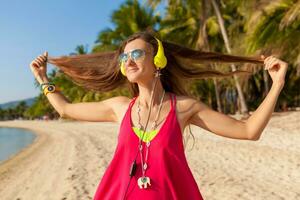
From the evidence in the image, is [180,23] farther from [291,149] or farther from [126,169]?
[126,169]

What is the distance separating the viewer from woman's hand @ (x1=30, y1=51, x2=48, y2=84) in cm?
285

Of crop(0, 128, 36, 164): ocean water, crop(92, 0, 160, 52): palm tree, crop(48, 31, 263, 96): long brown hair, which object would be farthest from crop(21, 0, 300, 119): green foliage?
crop(48, 31, 263, 96): long brown hair

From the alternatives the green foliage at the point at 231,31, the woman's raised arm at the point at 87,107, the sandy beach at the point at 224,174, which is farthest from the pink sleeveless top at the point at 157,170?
the green foliage at the point at 231,31

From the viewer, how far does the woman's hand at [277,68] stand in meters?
2.31

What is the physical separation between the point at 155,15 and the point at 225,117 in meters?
31.6

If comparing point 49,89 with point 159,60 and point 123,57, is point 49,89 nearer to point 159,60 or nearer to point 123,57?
point 123,57

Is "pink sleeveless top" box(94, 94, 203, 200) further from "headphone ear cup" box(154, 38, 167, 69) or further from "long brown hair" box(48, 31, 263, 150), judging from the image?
"long brown hair" box(48, 31, 263, 150)

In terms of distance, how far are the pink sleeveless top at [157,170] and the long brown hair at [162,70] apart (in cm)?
41

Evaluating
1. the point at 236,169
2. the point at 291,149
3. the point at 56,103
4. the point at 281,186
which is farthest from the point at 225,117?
the point at 291,149

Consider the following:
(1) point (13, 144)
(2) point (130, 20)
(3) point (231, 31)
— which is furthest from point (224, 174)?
(1) point (13, 144)

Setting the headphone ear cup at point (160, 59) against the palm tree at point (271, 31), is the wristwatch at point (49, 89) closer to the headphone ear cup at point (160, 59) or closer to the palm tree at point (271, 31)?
the headphone ear cup at point (160, 59)

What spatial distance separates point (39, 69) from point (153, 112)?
0.92 meters

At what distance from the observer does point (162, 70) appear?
8.72ft

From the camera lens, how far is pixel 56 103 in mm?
2758
